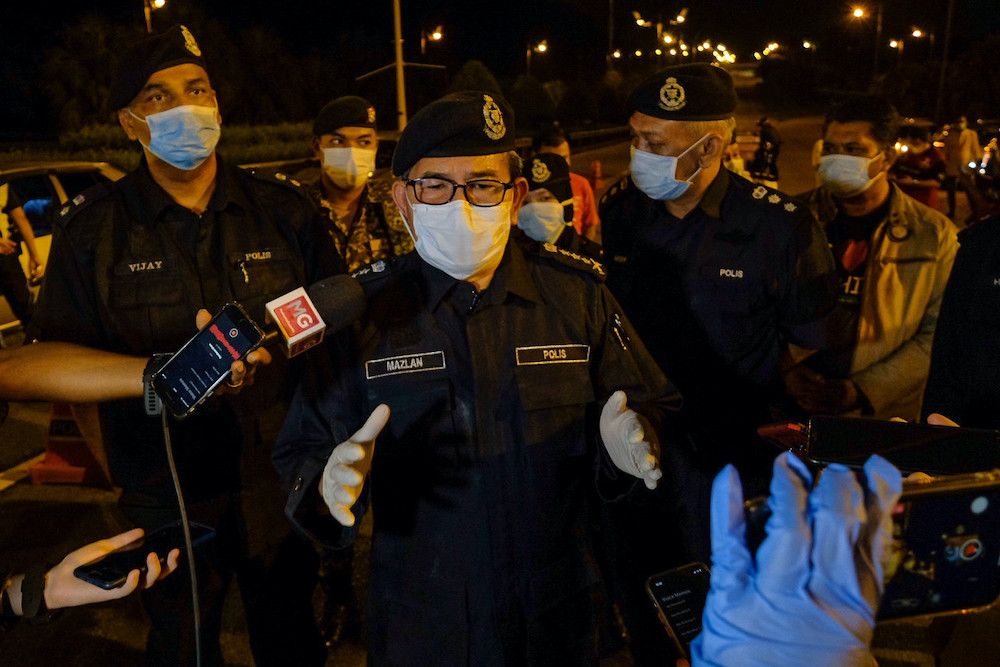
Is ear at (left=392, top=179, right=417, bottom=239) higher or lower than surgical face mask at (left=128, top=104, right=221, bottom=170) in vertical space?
lower

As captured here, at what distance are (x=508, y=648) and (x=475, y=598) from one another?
142 millimetres

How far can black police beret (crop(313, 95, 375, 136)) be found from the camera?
4.45 m

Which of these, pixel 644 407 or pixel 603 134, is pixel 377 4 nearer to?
pixel 603 134

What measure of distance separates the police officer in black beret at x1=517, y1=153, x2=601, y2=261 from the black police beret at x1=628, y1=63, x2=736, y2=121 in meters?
1.23

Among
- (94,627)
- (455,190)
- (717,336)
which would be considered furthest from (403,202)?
(94,627)

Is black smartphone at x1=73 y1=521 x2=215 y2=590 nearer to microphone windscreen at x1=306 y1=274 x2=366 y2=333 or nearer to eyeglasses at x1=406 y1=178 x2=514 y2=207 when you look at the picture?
microphone windscreen at x1=306 y1=274 x2=366 y2=333

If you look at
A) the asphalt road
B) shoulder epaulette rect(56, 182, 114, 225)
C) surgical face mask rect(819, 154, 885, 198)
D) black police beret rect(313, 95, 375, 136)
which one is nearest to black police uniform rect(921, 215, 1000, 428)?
the asphalt road

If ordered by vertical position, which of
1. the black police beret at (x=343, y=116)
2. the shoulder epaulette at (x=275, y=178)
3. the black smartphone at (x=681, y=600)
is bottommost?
the black smartphone at (x=681, y=600)

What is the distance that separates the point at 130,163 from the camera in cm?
1628

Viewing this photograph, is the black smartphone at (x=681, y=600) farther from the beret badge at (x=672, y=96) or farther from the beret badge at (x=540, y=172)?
the beret badge at (x=540, y=172)

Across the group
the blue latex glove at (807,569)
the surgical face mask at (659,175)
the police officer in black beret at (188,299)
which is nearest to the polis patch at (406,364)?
the police officer in black beret at (188,299)

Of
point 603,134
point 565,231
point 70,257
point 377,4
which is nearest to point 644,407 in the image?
point 70,257

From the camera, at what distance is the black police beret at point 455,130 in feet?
6.08

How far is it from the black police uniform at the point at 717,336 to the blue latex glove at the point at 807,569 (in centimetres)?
171
